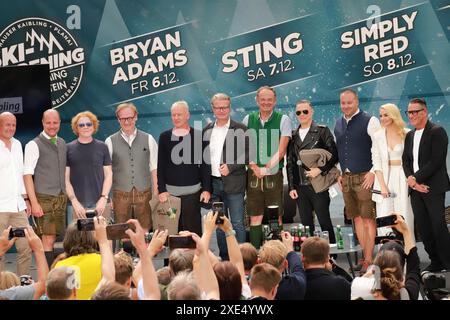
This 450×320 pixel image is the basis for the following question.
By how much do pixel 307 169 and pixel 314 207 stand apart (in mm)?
338

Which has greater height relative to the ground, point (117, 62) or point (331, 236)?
point (117, 62)

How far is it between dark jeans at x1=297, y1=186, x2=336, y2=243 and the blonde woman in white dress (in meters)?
0.41

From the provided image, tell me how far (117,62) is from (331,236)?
3.31m

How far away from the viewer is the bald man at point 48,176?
7426mm

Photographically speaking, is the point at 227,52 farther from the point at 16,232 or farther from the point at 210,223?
the point at 210,223

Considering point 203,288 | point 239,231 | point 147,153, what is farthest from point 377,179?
point 203,288

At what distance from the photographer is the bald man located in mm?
7426

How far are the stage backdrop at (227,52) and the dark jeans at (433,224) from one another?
6.22 ft

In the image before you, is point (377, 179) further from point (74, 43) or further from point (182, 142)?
point (74, 43)

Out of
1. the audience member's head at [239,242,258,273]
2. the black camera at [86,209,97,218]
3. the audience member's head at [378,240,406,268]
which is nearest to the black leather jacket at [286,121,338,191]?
the black camera at [86,209,97,218]

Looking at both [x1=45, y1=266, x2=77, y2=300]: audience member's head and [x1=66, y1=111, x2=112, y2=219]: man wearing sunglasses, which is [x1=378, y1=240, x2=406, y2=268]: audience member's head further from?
[x1=66, y1=111, x2=112, y2=219]: man wearing sunglasses

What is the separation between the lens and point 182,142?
7.53 m

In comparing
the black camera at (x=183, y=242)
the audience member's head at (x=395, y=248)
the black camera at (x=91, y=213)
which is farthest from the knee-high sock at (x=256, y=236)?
the black camera at (x=183, y=242)

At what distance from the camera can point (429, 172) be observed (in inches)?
287
